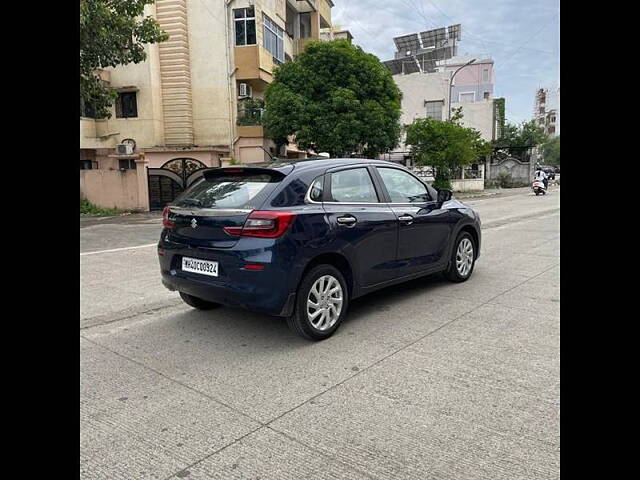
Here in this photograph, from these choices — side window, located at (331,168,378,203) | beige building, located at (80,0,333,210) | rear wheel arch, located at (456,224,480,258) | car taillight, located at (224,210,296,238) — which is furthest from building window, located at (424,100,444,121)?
car taillight, located at (224,210,296,238)

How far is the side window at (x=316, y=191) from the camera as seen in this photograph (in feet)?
14.3

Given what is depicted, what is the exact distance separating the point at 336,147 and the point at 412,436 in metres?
18.2

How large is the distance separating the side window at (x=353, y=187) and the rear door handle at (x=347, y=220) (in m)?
0.19

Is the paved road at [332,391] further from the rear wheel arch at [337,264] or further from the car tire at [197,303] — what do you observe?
the rear wheel arch at [337,264]

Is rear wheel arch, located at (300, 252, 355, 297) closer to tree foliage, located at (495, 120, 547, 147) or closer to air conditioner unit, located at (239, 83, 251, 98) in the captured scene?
air conditioner unit, located at (239, 83, 251, 98)

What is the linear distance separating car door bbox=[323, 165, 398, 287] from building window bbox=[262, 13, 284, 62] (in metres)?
20.6

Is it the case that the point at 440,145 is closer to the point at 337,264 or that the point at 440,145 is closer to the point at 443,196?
the point at 443,196

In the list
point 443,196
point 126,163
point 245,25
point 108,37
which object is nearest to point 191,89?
point 245,25

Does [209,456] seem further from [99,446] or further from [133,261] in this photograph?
[133,261]

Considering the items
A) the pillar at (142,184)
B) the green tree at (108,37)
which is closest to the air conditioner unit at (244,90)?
the pillar at (142,184)
